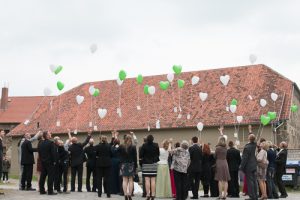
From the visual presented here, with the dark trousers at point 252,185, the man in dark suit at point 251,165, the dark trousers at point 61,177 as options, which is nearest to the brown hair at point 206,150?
the man in dark suit at point 251,165

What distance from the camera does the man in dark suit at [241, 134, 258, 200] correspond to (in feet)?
40.3

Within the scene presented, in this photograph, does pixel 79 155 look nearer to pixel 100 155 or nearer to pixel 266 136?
pixel 100 155

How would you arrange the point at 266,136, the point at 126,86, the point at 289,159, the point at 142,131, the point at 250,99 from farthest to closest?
1. the point at 126,86
2. the point at 142,131
3. the point at 250,99
4. the point at 266,136
5. the point at 289,159

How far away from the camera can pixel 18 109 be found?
187 feet

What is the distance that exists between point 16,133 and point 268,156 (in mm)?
28669

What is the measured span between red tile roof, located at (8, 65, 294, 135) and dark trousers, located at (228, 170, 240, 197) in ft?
45.3

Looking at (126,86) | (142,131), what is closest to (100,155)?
(142,131)

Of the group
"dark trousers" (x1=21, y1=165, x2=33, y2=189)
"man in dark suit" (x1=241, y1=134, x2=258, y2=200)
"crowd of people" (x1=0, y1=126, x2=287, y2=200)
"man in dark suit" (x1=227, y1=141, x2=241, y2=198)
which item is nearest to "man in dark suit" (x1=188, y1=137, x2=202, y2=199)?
"crowd of people" (x1=0, y1=126, x2=287, y2=200)

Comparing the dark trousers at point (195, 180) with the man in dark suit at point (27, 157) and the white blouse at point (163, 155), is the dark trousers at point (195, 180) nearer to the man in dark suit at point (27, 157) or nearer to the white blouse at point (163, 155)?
the white blouse at point (163, 155)

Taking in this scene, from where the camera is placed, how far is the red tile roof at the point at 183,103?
95.3 ft

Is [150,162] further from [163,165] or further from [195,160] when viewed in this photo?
[195,160]

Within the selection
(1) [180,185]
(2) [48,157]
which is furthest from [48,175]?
(1) [180,185]

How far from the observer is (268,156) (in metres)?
13.8

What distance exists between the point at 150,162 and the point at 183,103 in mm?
19990
